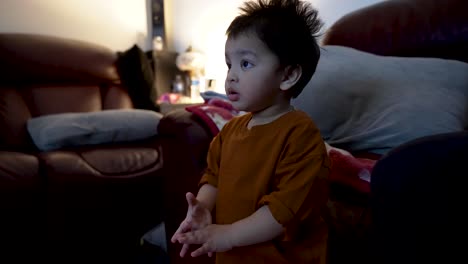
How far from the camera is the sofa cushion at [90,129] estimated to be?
1464 millimetres

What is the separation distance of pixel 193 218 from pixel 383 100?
0.69m

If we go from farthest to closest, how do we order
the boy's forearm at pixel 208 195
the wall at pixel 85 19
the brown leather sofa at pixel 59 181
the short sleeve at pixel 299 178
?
the wall at pixel 85 19
the brown leather sofa at pixel 59 181
the boy's forearm at pixel 208 195
the short sleeve at pixel 299 178

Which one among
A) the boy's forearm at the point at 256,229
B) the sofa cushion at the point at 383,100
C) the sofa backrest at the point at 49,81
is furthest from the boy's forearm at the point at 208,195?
the sofa backrest at the point at 49,81

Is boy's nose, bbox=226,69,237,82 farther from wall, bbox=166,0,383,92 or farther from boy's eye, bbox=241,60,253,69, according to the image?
wall, bbox=166,0,383,92

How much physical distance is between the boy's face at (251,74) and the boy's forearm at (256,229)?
190 mm

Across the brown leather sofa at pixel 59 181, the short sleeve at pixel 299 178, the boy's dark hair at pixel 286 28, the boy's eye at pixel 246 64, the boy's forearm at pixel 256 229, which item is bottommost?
the brown leather sofa at pixel 59 181

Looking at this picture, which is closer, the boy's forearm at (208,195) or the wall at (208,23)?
the boy's forearm at (208,195)

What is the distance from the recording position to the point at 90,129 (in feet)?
4.94

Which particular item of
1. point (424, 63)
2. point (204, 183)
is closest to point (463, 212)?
point (204, 183)

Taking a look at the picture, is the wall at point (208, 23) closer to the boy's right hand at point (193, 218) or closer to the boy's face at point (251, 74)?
the boy's face at point (251, 74)

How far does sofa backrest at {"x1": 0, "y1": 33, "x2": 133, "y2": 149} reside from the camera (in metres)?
1.77

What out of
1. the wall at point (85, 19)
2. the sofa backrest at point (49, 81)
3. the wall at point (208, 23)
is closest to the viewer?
the sofa backrest at point (49, 81)

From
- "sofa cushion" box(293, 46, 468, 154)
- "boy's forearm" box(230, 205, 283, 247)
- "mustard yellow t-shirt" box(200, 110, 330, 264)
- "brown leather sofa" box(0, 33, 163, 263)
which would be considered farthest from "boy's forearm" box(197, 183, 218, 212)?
"brown leather sofa" box(0, 33, 163, 263)

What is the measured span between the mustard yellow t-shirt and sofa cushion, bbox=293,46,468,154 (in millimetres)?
440
